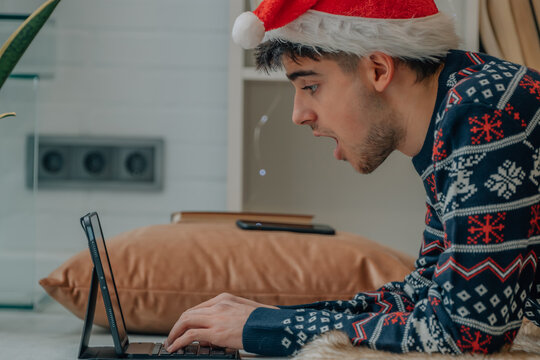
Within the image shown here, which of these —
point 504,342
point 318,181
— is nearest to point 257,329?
point 504,342

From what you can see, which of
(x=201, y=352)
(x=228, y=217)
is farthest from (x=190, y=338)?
(x=228, y=217)

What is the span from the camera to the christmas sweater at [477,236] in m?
0.71

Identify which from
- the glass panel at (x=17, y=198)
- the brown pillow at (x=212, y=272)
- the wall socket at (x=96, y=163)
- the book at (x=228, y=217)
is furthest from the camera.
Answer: the wall socket at (x=96, y=163)

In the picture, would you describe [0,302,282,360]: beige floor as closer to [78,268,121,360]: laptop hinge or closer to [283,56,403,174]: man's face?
[78,268,121,360]: laptop hinge

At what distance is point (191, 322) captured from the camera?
862mm

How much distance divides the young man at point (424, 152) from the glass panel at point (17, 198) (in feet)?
1.52

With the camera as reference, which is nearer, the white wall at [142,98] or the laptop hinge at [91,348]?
the laptop hinge at [91,348]

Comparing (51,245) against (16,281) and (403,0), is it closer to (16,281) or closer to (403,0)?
(16,281)

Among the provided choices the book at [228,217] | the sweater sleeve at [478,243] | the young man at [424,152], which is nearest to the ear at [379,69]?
the young man at [424,152]

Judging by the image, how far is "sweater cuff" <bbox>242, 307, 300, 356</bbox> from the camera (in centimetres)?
80

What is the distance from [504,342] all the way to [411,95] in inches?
13.4

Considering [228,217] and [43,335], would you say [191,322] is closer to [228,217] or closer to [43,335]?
[43,335]

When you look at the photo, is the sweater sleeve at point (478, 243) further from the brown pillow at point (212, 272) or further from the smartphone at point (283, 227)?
the smartphone at point (283, 227)

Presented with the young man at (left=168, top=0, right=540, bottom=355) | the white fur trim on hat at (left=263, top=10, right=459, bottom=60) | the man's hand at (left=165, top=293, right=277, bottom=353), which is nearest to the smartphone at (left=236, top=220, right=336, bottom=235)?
the young man at (left=168, top=0, right=540, bottom=355)
